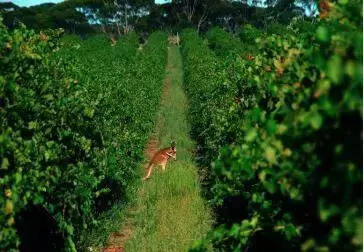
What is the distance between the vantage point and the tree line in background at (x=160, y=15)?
88.8 metres

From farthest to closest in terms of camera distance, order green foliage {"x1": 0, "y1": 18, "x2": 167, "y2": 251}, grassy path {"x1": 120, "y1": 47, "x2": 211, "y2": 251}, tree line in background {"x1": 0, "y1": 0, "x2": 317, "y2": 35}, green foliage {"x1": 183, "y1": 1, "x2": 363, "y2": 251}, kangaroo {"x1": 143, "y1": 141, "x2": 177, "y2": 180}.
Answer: tree line in background {"x1": 0, "y1": 0, "x2": 317, "y2": 35}
kangaroo {"x1": 143, "y1": 141, "x2": 177, "y2": 180}
grassy path {"x1": 120, "y1": 47, "x2": 211, "y2": 251}
green foliage {"x1": 0, "y1": 18, "x2": 167, "y2": 251}
green foliage {"x1": 183, "y1": 1, "x2": 363, "y2": 251}

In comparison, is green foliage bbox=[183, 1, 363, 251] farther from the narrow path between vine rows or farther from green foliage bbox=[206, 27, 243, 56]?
green foliage bbox=[206, 27, 243, 56]

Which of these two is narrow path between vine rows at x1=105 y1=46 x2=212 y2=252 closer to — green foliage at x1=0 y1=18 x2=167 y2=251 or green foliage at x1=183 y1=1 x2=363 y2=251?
green foliage at x1=0 y1=18 x2=167 y2=251

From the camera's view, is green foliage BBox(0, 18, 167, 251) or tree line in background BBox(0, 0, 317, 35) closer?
green foliage BBox(0, 18, 167, 251)

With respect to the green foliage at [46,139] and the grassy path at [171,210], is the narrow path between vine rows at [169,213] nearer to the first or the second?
the grassy path at [171,210]

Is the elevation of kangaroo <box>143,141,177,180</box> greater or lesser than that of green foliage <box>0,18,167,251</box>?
lesser

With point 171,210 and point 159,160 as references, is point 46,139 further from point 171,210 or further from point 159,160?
point 159,160

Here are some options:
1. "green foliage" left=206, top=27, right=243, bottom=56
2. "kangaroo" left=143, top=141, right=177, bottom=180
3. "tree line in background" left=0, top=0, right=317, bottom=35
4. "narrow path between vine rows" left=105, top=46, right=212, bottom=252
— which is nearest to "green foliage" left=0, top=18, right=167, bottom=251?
"narrow path between vine rows" left=105, top=46, right=212, bottom=252

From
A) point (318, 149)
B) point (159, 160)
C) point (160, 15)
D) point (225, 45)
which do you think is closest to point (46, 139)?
point (318, 149)

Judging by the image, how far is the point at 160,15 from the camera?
91.1 metres

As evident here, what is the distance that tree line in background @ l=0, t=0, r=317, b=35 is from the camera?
88750 millimetres

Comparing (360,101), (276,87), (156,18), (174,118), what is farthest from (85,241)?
(156,18)

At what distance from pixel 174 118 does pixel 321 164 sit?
16466 millimetres

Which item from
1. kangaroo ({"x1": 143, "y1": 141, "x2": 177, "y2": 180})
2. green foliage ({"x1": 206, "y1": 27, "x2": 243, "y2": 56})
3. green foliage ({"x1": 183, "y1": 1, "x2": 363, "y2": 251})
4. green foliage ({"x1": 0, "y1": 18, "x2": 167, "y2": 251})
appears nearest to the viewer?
green foliage ({"x1": 183, "y1": 1, "x2": 363, "y2": 251})
